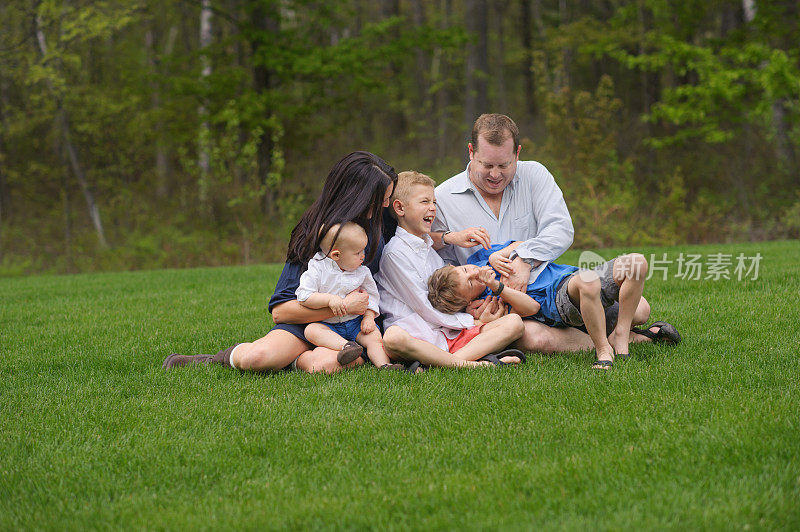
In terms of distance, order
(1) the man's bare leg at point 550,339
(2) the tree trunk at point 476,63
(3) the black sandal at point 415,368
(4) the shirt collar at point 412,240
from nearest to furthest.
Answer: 1. (3) the black sandal at point 415,368
2. (4) the shirt collar at point 412,240
3. (1) the man's bare leg at point 550,339
4. (2) the tree trunk at point 476,63

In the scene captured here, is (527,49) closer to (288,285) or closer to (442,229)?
(442,229)

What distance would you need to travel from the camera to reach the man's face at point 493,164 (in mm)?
5055

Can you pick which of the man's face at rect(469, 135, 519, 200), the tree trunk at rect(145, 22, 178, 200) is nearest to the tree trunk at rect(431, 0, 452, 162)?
the tree trunk at rect(145, 22, 178, 200)

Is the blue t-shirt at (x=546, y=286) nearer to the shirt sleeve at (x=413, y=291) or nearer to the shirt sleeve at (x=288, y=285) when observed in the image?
the shirt sleeve at (x=413, y=291)

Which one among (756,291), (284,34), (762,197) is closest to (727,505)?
(756,291)

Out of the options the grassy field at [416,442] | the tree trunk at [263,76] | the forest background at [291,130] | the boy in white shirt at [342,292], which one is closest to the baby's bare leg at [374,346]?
the boy in white shirt at [342,292]

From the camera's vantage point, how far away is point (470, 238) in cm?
507

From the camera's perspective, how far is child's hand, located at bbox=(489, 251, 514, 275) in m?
4.97

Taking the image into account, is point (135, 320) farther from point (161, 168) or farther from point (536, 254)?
point (161, 168)

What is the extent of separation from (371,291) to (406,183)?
78 cm

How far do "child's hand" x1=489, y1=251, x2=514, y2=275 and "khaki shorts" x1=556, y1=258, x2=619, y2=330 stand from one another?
376 millimetres

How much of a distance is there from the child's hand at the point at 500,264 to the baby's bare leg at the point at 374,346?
0.91m

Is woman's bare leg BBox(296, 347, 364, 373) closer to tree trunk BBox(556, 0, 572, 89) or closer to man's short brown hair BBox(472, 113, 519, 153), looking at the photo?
man's short brown hair BBox(472, 113, 519, 153)

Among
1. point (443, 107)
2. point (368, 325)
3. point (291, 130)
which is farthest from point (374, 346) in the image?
point (443, 107)
